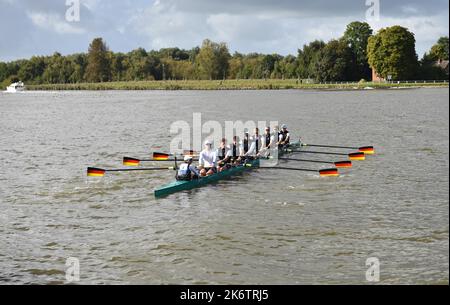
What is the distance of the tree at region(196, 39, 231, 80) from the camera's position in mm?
145125

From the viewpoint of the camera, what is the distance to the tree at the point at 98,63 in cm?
15788

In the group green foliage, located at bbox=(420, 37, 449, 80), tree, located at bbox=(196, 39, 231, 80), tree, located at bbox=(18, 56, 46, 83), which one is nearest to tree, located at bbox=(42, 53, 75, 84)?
tree, located at bbox=(18, 56, 46, 83)

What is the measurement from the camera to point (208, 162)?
69.6 ft

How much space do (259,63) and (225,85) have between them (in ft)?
58.8

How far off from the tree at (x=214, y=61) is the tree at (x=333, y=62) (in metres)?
39.8

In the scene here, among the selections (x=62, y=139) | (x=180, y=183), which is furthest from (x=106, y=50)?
(x=180, y=183)

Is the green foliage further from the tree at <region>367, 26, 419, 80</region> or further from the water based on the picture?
the water

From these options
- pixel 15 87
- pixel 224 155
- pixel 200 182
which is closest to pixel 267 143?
pixel 224 155

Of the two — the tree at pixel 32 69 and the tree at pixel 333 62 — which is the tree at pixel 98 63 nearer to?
the tree at pixel 32 69

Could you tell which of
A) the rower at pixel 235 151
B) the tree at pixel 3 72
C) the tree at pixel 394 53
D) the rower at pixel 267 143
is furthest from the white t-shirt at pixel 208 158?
→ the tree at pixel 3 72

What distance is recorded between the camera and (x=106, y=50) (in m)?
163

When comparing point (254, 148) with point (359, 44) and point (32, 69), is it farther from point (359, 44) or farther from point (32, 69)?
point (32, 69)
